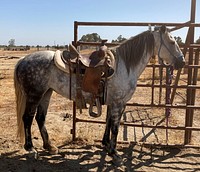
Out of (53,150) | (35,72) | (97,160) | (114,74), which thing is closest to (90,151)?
(97,160)

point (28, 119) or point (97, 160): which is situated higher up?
point (28, 119)

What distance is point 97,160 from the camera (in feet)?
13.7

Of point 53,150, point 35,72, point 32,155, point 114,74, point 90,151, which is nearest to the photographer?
point 114,74

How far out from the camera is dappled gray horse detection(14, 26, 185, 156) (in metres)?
3.82

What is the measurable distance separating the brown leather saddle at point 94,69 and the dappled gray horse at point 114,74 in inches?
3.9

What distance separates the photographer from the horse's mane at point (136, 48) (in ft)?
12.8

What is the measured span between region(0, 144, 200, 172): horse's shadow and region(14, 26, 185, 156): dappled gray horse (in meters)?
0.25

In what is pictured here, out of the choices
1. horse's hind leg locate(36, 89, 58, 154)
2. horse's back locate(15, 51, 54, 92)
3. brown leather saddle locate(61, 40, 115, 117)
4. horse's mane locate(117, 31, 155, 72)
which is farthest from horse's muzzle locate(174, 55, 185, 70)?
horse's hind leg locate(36, 89, 58, 154)

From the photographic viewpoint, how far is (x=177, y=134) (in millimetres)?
5543

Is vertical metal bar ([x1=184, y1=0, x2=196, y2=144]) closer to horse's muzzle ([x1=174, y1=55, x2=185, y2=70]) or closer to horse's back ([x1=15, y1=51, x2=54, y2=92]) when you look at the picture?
horse's muzzle ([x1=174, y1=55, x2=185, y2=70])

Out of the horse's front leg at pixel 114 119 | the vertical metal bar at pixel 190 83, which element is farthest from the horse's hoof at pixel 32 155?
the vertical metal bar at pixel 190 83

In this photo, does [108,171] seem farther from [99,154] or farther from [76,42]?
[76,42]

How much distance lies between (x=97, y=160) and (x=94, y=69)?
1.46m

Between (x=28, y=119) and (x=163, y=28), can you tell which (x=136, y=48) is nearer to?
(x=163, y=28)
